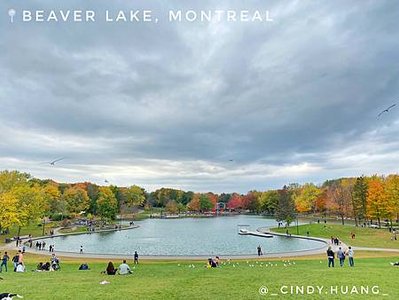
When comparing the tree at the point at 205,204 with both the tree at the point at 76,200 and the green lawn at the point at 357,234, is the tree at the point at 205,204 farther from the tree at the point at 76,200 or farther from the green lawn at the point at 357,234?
the green lawn at the point at 357,234

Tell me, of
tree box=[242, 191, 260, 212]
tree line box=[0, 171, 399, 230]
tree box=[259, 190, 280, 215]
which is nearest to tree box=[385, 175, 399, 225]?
tree line box=[0, 171, 399, 230]

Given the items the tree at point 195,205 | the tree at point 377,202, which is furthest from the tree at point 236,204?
the tree at point 377,202

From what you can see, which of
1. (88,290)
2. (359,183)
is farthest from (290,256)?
(359,183)

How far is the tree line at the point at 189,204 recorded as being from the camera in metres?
62.8

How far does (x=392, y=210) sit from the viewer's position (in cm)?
6356

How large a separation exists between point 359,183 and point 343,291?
221ft

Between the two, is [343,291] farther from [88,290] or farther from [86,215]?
[86,215]

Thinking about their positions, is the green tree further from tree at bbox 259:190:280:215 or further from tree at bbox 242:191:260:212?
tree at bbox 259:190:280:215

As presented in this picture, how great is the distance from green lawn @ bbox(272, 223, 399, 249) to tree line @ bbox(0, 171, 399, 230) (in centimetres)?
611

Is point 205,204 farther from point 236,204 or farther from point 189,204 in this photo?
point 236,204

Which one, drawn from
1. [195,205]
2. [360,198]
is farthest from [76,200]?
[360,198]

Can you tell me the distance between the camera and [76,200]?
105m

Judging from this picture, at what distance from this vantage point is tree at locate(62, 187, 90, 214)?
103 metres

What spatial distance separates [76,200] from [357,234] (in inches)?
3013
